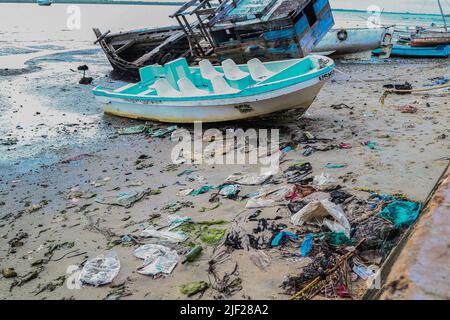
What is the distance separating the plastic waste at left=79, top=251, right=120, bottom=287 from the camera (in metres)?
3.71

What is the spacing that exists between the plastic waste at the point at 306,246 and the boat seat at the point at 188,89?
19.6 feet

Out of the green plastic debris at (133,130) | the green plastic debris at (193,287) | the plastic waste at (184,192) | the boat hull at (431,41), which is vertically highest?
the green plastic debris at (133,130)

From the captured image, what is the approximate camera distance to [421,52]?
16.3m

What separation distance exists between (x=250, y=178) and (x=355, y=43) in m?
13.4

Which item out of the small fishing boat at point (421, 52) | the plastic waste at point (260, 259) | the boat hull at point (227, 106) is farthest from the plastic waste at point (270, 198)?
the small fishing boat at point (421, 52)

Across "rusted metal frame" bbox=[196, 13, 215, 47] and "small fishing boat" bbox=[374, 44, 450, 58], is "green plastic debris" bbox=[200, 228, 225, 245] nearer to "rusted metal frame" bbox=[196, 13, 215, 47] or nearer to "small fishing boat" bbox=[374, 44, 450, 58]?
Answer: "rusted metal frame" bbox=[196, 13, 215, 47]

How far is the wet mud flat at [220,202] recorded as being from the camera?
11.5 ft

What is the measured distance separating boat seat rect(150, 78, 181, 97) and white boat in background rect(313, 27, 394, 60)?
9.59 metres

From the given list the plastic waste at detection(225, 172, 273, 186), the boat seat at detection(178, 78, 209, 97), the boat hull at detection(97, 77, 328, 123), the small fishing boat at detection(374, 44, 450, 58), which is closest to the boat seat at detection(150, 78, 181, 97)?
the boat seat at detection(178, 78, 209, 97)

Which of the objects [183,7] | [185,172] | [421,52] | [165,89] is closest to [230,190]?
[185,172]

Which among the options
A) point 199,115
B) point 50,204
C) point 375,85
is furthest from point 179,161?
point 375,85

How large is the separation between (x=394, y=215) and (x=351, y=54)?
583 inches

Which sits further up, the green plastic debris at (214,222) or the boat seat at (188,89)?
the boat seat at (188,89)

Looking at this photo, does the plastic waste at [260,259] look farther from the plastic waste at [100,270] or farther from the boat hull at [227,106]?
the boat hull at [227,106]
